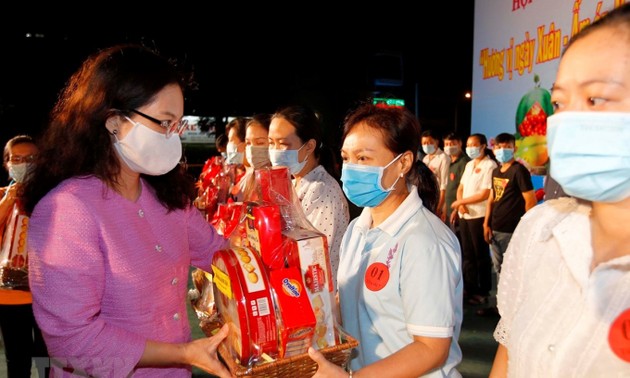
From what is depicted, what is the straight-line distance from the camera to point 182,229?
1543 mm

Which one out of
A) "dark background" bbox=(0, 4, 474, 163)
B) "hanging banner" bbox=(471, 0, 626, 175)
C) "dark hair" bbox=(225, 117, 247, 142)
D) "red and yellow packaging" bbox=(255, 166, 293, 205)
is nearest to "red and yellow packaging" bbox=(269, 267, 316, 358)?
"red and yellow packaging" bbox=(255, 166, 293, 205)

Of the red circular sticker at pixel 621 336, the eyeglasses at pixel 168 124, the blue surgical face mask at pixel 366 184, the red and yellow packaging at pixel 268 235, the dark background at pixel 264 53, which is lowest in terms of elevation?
the red circular sticker at pixel 621 336

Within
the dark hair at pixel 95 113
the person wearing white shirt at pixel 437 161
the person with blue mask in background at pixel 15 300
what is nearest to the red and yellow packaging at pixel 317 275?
the dark hair at pixel 95 113

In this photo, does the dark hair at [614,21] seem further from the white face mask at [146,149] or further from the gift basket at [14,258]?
the gift basket at [14,258]

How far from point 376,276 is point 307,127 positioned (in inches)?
67.1

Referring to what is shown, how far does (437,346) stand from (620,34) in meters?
0.91

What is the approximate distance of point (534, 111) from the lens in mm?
5883

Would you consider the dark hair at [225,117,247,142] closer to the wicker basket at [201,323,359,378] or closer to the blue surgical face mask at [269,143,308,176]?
the blue surgical face mask at [269,143,308,176]

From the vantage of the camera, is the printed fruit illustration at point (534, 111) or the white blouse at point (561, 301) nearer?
the white blouse at point (561, 301)

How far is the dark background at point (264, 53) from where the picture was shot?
36.9 ft

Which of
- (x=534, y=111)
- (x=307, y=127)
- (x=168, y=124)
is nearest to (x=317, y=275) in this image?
(x=168, y=124)

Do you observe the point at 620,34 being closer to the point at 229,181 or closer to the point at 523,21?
the point at 229,181

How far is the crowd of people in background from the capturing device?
2.90ft

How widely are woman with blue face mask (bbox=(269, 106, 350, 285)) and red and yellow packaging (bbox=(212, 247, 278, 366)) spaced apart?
140 centimetres
